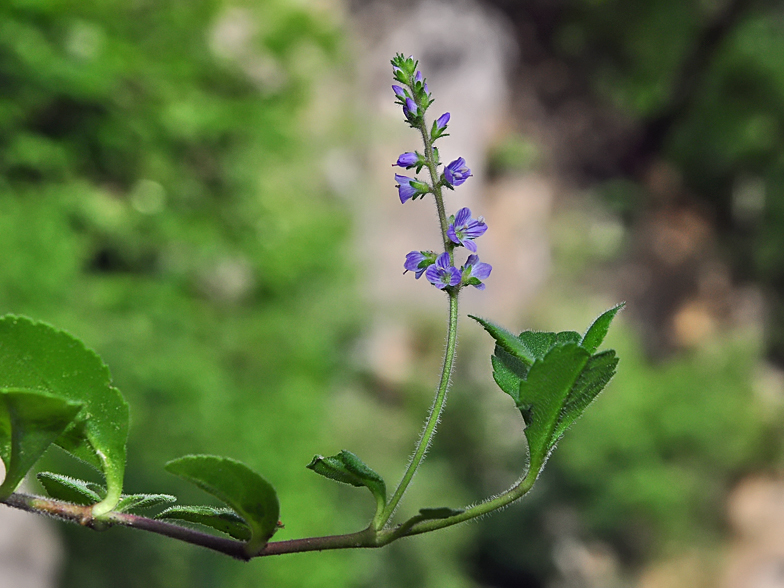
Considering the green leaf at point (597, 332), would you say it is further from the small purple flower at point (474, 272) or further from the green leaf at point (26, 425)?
the green leaf at point (26, 425)

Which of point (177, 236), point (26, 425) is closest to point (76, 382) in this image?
point (26, 425)

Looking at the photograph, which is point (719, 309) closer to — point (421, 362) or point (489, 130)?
point (489, 130)

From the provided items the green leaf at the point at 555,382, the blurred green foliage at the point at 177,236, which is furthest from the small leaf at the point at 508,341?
the blurred green foliage at the point at 177,236

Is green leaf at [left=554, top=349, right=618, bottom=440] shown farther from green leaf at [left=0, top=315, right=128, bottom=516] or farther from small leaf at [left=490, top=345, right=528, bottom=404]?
green leaf at [left=0, top=315, right=128, bottom=516]

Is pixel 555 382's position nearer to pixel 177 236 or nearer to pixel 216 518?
pixel 216 518

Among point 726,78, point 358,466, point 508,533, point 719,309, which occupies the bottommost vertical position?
point 358,466

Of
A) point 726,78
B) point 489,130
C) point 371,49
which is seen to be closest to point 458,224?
point 371,49

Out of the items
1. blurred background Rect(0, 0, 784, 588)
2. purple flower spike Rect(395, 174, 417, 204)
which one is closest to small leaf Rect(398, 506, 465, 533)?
purple flower spike Rect(395, 174, 417, 204)
